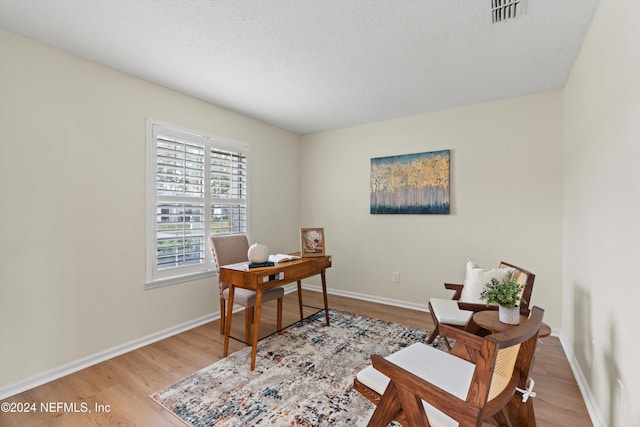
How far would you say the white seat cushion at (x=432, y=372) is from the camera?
1.24 m

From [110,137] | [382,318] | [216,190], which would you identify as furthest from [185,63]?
[382,318]

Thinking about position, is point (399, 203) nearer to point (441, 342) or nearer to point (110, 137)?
point (441, 342)

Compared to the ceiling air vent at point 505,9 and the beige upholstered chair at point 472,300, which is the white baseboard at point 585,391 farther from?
the ceiling air vent at point 505,9

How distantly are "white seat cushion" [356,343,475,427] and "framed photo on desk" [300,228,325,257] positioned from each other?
1.61 metres

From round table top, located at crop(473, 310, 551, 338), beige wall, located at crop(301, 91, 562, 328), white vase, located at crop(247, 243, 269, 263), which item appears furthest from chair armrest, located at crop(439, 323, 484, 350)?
beige wall, located at crop(301, 91, 562, 328)

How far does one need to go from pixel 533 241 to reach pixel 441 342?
4.93 ft

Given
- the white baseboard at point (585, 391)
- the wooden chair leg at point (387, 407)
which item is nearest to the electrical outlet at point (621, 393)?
the white baseboard at point (585, 391)

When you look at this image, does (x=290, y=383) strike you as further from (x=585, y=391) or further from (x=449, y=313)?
(x=585, y=391)

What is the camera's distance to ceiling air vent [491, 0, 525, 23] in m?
1.72

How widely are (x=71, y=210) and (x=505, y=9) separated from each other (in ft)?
11.2

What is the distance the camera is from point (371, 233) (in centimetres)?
407

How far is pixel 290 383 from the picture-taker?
81.9 inches

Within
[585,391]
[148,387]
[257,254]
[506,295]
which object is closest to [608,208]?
[506,295]

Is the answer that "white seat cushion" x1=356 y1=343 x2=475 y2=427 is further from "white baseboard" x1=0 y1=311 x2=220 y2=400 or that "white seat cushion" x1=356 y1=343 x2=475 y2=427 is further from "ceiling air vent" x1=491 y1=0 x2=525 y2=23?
"white baseboard" x1=0 y1=311 x2=220 y2=400
